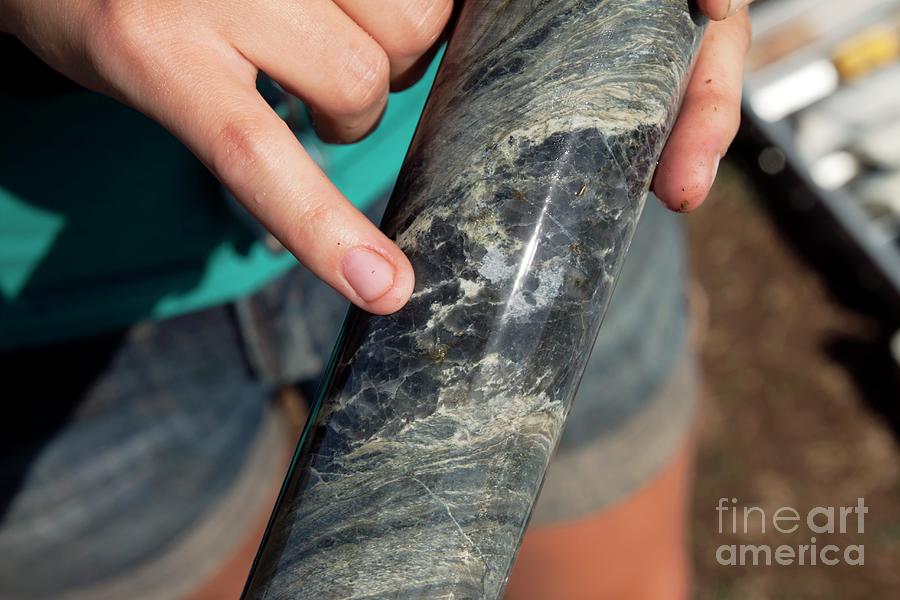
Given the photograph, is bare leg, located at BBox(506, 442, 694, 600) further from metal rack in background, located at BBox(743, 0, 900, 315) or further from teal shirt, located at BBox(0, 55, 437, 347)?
metal rack in background, located at BBox(743, 0, 900, 315)

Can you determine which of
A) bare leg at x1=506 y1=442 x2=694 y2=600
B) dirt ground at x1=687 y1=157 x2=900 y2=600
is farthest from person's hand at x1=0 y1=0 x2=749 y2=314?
dirt ground at x1=687 y1=157 x2=900 y2=600

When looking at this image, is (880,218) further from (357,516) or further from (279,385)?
(357,516)

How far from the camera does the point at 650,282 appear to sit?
160 centimetres

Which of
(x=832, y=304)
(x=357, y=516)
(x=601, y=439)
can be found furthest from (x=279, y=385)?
(x=832, y=304)

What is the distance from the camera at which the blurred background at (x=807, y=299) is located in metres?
2.82

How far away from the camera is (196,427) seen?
5.16ft

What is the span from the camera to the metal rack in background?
3.02 metres

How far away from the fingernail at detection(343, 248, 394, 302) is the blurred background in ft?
7.77

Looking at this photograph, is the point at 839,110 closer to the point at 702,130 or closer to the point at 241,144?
the point at 702,130

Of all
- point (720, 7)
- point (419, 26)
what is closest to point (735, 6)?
point (720, 7)

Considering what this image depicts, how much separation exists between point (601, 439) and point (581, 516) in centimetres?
18

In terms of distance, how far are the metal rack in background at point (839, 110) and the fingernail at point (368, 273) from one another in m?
2.66

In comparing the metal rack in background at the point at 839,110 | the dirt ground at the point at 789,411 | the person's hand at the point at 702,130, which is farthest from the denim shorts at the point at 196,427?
the metal rack in background at the point at 839,110

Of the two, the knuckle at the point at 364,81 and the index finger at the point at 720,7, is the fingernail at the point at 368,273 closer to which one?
the knuckle at the point at 364,81
